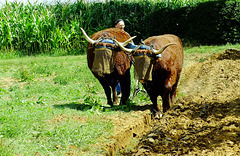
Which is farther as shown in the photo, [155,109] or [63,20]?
[63,20]

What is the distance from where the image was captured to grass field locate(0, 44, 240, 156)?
509 cm

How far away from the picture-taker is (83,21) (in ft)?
58.3

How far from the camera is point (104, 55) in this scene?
21.9 feet

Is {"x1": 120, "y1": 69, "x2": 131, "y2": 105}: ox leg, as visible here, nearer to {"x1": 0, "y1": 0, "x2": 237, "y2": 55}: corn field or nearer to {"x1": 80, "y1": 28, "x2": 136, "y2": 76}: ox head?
{"x1": 80, "y1": 28, "x2": 136, "y2": 76}: ox head

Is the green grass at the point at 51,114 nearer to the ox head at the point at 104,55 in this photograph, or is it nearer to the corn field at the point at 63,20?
the ox head at the point at 104,55

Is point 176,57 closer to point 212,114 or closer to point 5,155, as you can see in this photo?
point 212,114

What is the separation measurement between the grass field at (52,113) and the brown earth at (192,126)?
0.42m

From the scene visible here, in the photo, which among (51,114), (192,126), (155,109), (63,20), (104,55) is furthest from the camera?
(63,20)

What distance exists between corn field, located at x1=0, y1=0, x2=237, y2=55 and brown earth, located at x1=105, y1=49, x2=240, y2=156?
879 centimetres

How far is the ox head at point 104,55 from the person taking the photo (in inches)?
263

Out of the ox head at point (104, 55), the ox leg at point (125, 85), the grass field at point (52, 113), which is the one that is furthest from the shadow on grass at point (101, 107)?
the ox head at point (104, 55)

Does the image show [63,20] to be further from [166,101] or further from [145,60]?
[145,60]

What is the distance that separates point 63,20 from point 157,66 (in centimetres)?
1215

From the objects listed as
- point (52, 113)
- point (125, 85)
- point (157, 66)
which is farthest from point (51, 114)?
point (157, 66)
